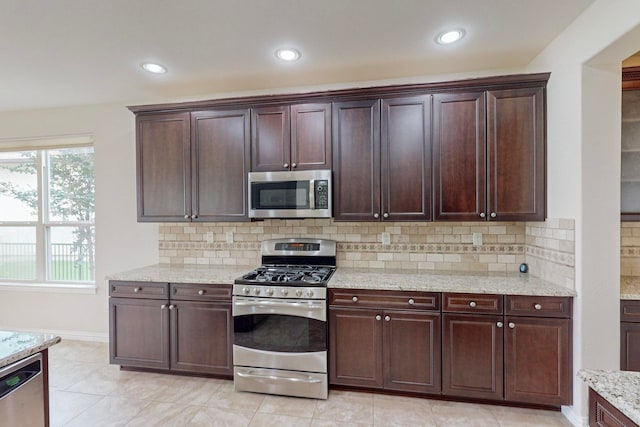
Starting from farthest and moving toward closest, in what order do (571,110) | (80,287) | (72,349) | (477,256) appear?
(80,287) → (72,349) → (477,256) → (571,110)

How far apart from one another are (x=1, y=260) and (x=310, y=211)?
4.21 metres

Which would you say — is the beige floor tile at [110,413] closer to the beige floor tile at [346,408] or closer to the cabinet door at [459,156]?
the beige floor tile at [346,408]

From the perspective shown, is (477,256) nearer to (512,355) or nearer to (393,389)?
(512,355)

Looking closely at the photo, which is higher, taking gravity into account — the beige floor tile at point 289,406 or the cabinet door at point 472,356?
the cabinet door at point 472,356

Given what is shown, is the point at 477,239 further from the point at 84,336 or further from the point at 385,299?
the point at 84,336

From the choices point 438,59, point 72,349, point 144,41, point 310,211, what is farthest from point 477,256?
point 72,349

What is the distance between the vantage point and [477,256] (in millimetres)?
2850

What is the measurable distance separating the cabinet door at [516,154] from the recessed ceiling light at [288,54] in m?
1.54

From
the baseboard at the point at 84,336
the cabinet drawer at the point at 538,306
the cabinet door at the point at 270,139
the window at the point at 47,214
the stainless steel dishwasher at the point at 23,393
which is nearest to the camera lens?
the stainless steel dishwasher at the point at 23,393

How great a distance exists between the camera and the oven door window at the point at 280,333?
2467 millimetres

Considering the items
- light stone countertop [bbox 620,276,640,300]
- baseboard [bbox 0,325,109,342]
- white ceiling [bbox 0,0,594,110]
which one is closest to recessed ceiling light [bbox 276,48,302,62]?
white ceiling [bbox 0,0,594,110]

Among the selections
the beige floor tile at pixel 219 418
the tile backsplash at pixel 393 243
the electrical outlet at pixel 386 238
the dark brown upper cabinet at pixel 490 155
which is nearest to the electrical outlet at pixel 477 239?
the tile backsplash at pixel 393 243

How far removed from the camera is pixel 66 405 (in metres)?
2.43

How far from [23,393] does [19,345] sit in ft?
0.61
